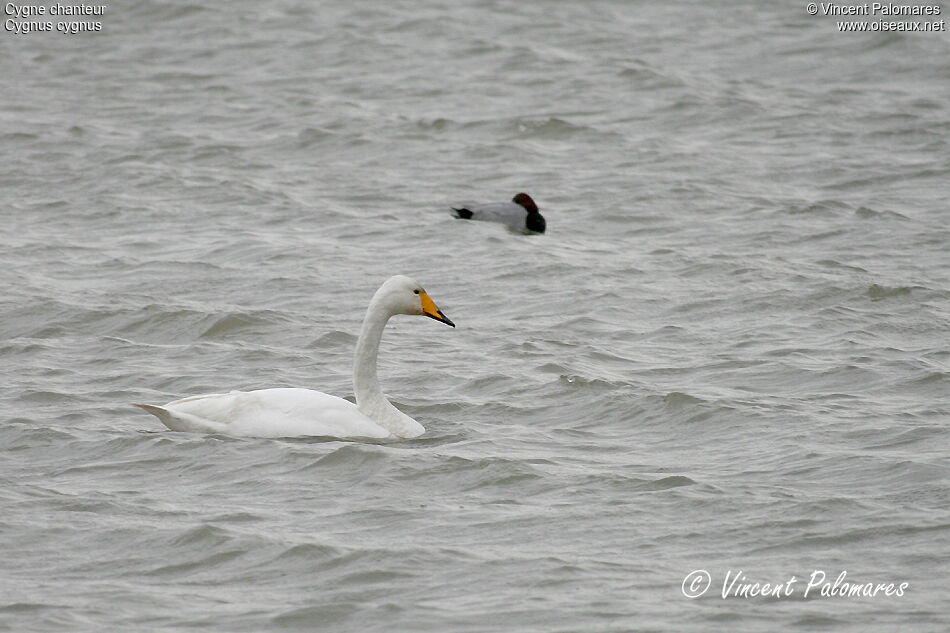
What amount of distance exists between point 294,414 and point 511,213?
6.24m

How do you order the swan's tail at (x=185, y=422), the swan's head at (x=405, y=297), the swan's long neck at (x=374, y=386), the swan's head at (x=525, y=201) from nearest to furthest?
the swan's tail at (x=185, y=422) → the swan's long neck at (x=374, y=386) → the swan's head at (x=405, y=297) → the swan's head at (x=525, y=201)

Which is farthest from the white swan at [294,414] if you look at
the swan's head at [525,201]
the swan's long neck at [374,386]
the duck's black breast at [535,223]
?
the swan's head at [525,201]

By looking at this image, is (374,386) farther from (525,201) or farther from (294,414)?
(525,201)

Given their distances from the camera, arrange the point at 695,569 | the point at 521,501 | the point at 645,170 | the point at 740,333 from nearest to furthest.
A: the point at 695,569 → the point at 521,501 → the point at 740,333 → the point at 645,170

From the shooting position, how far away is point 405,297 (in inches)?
328

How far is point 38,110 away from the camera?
17172 millimetres

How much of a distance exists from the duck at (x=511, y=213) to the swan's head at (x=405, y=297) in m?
5.33

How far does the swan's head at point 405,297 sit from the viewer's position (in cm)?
830

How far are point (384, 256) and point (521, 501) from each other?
18.5 feet

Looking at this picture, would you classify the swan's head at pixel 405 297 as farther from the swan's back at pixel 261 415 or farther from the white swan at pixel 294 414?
the swan's back at pixel 261 415

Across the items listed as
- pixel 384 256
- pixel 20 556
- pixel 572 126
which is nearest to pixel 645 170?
pixel 572 126

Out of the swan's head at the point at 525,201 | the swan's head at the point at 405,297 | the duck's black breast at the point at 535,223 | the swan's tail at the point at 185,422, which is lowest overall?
the duck's black breast at the point at 535,223

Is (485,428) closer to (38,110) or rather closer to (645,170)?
(645,170)

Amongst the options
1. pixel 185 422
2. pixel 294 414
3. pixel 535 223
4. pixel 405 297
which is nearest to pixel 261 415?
pixel 294 414
